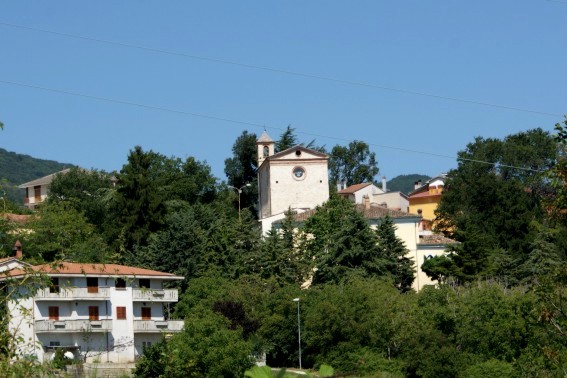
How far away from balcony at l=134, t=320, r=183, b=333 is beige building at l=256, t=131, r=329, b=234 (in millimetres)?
25379

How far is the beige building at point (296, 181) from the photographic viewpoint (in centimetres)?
9812

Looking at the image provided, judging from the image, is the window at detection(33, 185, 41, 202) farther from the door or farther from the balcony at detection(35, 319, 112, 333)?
the balcony at detection(35, 319, 112, 333)

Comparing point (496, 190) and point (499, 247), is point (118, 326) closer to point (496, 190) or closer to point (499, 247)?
point (499, 247)

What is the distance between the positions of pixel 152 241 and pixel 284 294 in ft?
43.0

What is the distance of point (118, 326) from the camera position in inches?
2857

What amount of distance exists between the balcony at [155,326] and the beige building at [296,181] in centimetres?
2538

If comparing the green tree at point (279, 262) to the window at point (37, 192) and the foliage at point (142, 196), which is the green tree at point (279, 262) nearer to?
the foliage at point (142, 196)

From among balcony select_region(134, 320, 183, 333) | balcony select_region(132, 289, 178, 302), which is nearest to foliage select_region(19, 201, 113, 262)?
balcony select_region(132, 289, 178, 302)

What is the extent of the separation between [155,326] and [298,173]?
28924 millimetres

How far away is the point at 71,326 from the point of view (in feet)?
229

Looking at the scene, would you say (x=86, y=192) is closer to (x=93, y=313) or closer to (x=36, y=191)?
(x=36, y=191)

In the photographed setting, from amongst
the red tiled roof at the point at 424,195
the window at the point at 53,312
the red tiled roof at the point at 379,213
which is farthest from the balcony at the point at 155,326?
the red tiled roof at the point at 424,195

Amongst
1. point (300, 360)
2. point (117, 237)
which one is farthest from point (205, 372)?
point (117, 237)

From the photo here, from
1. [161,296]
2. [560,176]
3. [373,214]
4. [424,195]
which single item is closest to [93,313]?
[161,296]
